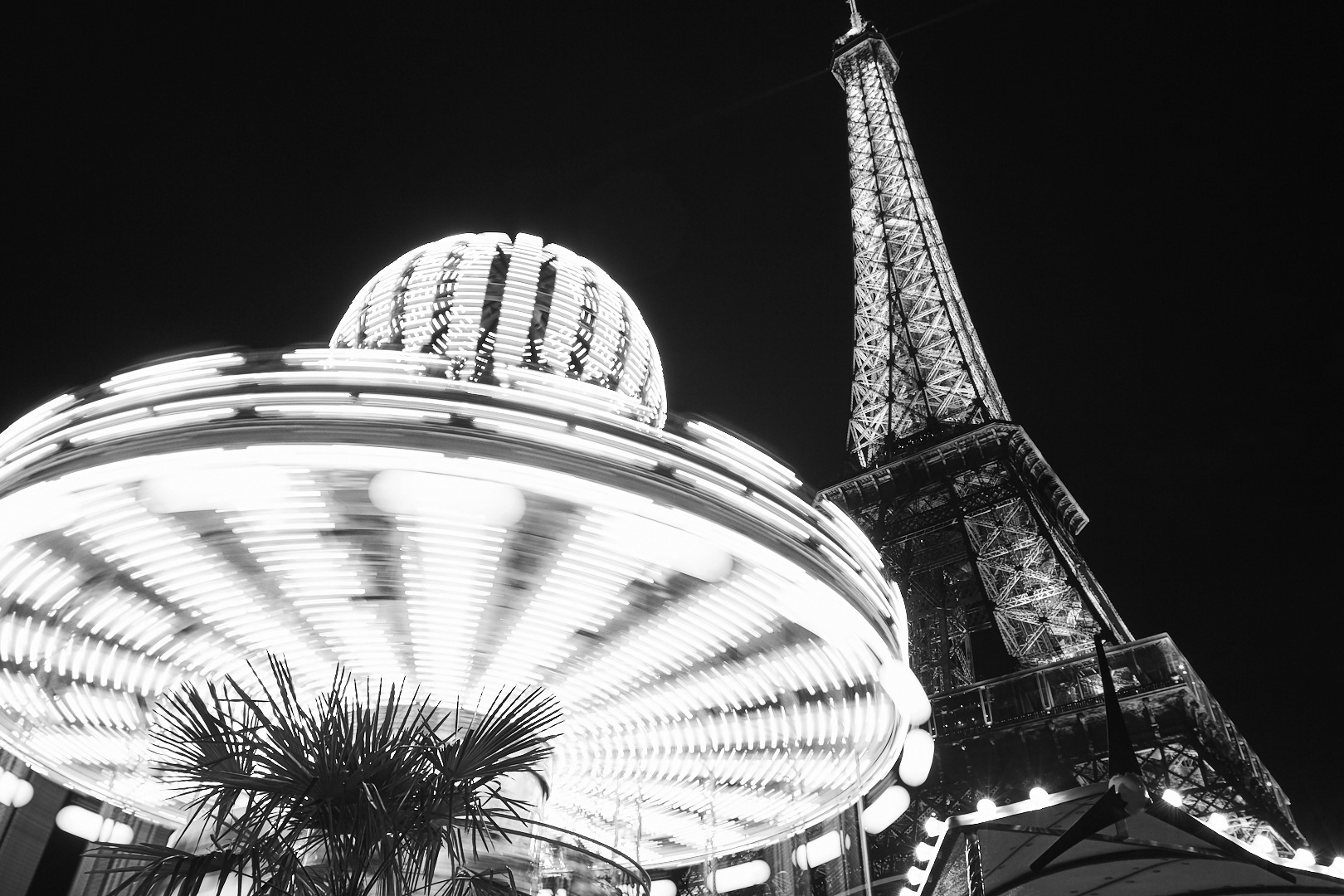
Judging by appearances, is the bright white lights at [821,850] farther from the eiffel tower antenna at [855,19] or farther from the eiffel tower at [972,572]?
the eiffel tower antenna at [855,19]

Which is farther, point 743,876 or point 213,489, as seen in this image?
point 743,876

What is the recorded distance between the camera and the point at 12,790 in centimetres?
1020

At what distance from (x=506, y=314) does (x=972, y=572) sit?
Result: 38096 mm

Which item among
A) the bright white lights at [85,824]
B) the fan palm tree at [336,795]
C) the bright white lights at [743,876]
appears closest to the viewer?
the fan palm tree at [336,795]

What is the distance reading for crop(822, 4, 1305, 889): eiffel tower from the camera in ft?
108

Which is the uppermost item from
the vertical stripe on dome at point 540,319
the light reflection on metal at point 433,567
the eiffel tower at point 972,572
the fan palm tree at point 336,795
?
the eiffel tower at point 972,572

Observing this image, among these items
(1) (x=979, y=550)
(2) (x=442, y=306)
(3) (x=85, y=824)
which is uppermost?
(1) (x=979, y=550)

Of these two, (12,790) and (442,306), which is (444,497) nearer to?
(442,306)

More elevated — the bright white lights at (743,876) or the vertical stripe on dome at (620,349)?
the vertical stripe on dome at (620,349)

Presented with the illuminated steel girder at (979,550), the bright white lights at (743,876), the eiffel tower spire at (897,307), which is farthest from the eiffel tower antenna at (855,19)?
the bright white lights at (743,876)

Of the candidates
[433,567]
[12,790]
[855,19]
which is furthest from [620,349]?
[855,19]

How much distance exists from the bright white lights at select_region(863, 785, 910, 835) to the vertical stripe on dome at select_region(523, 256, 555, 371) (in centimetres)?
554

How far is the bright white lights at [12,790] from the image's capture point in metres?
10.0

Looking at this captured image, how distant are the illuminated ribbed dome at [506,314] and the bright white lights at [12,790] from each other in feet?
18.3
